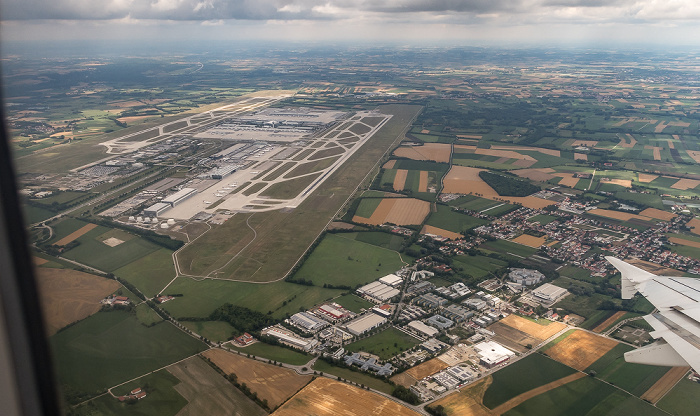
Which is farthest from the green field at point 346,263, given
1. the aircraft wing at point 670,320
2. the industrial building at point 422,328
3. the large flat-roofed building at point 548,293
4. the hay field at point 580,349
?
the aircraft wing at point 670,320

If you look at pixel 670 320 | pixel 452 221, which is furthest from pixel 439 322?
pixel 452 221

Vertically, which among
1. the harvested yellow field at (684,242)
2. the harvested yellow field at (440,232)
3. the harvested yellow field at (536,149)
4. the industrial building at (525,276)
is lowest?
the industrial building at (525,276)

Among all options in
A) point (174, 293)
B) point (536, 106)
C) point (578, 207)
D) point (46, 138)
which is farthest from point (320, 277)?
point (536, 106)

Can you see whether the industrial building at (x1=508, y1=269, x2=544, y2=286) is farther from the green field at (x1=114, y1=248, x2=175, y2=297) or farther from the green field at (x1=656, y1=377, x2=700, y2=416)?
the green field at (x1=114, y1=248, x2=175, y2=297)

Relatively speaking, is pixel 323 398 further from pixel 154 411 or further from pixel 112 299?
pixel 112 299

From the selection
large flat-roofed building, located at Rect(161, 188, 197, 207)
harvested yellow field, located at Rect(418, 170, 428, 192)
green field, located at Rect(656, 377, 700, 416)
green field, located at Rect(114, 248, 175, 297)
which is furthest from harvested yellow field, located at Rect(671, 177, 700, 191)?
green field, located at Rect(114, 248, 175, 297)

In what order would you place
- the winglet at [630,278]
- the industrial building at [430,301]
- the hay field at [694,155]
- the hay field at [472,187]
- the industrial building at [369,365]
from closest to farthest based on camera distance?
the winglet at [630,278] < the industrial building at [369,365] < the industrial building at [430,301] < the hay field at [472,187] < the hay field at [694,155]

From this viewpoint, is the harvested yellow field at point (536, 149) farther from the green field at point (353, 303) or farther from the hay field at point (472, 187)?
the green field at point (353, 303)
